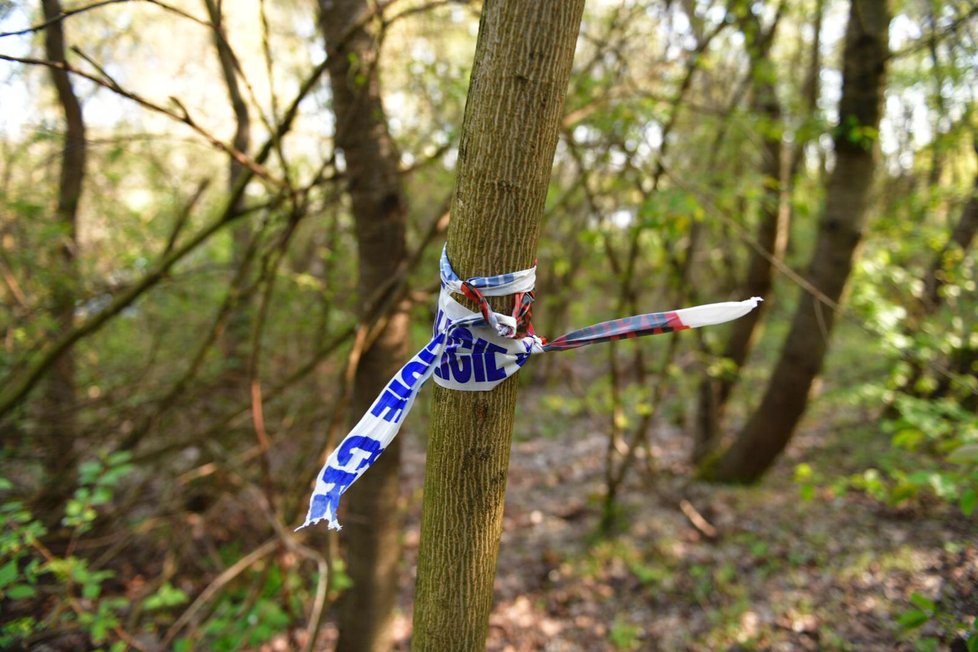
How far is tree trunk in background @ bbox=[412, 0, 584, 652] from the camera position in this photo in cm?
103

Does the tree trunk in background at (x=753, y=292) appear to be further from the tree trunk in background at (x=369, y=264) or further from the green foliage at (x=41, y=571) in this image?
the green foliage at (x=41, y=571)

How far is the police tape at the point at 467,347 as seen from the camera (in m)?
1.08

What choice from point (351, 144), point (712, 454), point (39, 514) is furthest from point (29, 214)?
point (712, 454)

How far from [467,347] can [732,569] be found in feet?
12.2

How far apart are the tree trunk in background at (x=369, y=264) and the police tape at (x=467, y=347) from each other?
5.73ft

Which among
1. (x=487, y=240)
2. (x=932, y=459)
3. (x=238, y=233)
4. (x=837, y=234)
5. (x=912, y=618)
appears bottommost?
(x=932, y=459)

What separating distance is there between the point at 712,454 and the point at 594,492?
48.9 inches

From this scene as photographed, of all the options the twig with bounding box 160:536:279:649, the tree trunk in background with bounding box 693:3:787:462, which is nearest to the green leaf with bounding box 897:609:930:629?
the twig with bounding box 160:536:279:649

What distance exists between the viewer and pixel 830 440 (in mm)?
5766

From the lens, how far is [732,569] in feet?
12.7

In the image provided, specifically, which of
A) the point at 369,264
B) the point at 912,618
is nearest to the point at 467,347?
the point at 912,618

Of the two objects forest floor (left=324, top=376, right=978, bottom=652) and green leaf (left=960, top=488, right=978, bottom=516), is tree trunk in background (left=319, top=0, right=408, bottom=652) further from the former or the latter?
green leaf (left=960, top=488, right=978, bottom=516)

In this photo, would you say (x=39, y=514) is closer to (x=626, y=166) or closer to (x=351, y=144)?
(x=351, y=144)

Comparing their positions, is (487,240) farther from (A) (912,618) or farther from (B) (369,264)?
(B) (369,264)
